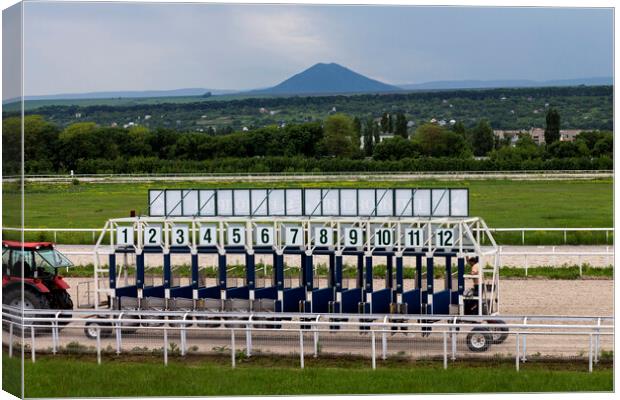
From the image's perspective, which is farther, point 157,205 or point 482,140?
point 482,140

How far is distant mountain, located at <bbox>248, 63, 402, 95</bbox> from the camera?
11012cm

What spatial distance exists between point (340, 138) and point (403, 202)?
54.9 meters

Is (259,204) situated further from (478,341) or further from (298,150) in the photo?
(298,150)

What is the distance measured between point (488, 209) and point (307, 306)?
2668cm

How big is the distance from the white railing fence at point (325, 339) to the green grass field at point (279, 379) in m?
0.39

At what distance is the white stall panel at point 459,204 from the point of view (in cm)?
2131

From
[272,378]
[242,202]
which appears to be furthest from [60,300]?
[272,378]

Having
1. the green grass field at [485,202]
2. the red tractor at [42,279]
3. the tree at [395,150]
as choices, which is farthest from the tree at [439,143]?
the red tractor at [42,279]

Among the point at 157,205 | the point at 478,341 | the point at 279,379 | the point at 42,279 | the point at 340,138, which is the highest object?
the point at 157,205

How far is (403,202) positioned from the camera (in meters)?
21.8

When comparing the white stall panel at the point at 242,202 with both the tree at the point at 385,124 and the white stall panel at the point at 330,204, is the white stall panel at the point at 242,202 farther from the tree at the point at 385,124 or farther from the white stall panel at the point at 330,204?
the tree at the point at 385,124

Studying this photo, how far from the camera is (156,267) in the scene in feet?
101

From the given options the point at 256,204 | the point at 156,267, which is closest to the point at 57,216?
the point at 156,267

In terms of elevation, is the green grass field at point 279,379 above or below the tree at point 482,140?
below
